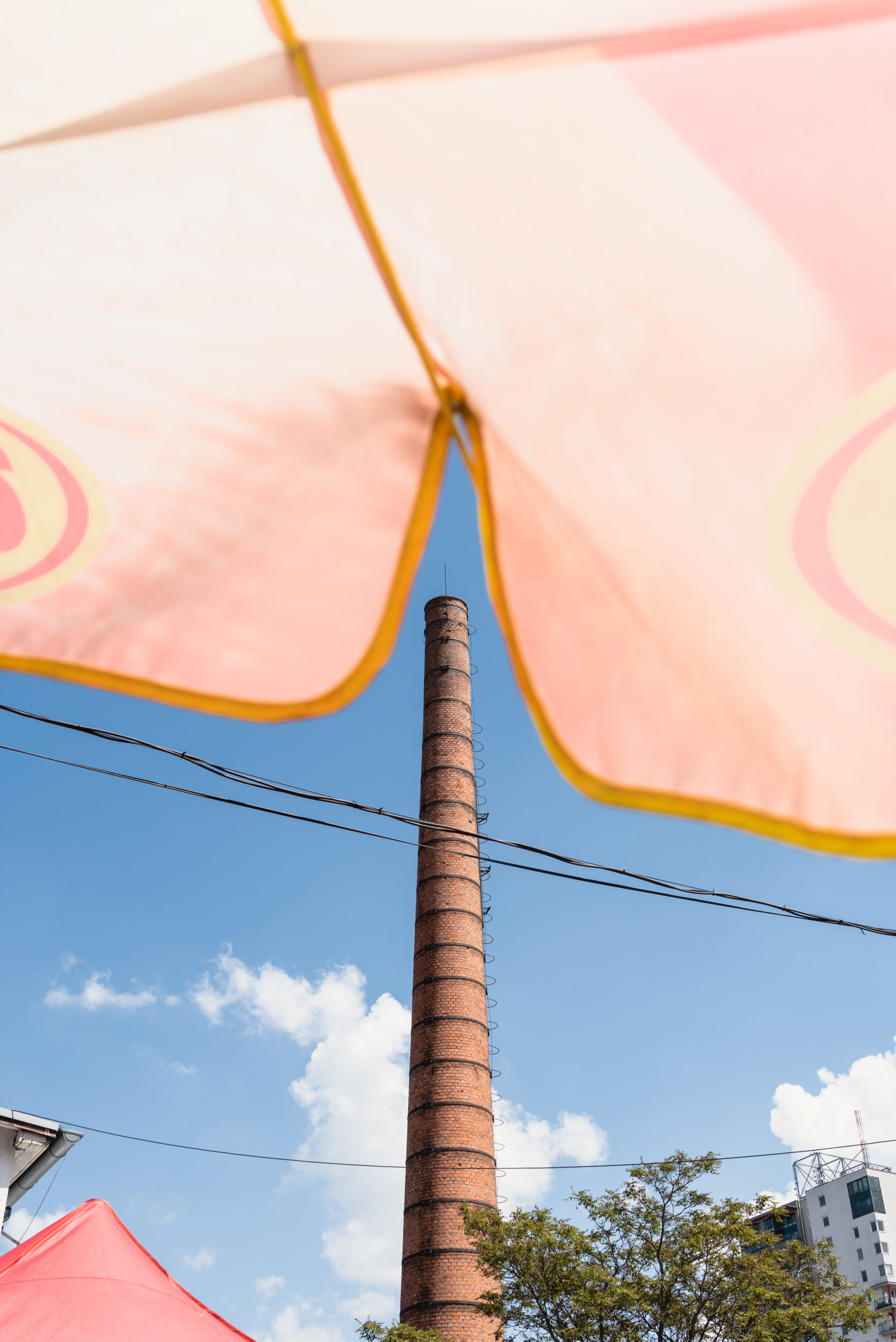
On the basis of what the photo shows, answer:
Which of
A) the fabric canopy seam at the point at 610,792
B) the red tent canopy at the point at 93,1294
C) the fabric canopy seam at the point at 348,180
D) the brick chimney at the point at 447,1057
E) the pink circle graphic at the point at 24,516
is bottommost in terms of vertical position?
the red tent canopy at the point at 93,1294

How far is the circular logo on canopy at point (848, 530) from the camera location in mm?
1242

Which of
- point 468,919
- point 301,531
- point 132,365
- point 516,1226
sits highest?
point 468,919

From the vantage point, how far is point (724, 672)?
1350mm

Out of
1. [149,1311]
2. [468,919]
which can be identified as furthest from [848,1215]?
[149,1311]

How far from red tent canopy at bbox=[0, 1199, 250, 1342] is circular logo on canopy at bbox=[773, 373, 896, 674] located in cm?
355

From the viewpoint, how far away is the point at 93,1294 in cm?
353

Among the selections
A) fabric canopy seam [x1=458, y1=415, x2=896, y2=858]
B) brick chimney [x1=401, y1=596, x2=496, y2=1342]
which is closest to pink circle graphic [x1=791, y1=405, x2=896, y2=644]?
fabric canopy seam [x1=458, y1=415, x2=896, y2=858]

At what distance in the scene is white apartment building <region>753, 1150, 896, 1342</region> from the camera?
4534 cm

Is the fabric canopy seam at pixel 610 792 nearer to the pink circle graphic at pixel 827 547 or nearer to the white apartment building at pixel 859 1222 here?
the pink circle graphic at pixel 827 547

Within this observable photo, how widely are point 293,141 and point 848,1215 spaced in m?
57.8

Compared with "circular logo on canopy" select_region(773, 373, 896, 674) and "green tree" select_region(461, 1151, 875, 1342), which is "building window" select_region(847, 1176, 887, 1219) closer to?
"green tree" select_region(461, 1151, 875, 1342)

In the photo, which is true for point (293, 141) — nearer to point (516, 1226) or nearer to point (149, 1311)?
point (149, 1311)

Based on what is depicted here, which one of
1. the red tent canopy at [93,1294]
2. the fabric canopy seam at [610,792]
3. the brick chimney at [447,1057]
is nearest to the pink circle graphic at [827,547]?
the fabric canopy seam at [610,792]

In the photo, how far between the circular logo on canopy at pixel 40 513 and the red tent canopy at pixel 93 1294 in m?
3.02
